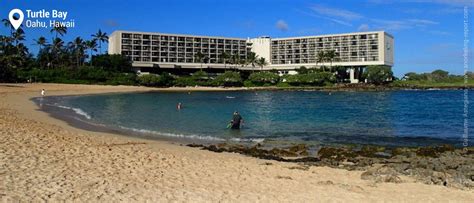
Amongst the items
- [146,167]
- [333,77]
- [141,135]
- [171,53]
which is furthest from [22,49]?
[146,167]

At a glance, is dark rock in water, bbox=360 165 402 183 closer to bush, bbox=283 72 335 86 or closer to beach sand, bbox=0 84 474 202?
beach sand, bbox=0 84 474 202

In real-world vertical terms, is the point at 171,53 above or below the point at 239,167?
above

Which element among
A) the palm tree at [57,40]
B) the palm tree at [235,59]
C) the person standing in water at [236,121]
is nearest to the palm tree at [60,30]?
the palm tree at [57,40]

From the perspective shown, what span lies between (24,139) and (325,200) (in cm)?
1331

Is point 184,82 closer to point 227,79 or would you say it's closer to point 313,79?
point 227,79

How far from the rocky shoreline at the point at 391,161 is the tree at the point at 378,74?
13472cm

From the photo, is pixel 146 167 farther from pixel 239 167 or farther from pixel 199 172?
pixel 239 167

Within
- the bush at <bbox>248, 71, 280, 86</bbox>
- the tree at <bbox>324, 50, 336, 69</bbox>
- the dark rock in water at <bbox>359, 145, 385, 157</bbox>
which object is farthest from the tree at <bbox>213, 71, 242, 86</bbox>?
the dark rock in water at <bbox>359, 145, 385, 157</bbox>

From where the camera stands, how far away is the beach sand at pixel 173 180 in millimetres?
9789

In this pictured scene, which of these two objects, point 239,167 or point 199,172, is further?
point 239,167

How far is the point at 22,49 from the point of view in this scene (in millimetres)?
124062

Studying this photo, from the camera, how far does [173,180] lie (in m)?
11.6

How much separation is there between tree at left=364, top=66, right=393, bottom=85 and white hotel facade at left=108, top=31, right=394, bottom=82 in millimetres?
12689

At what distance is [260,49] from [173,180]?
180886 mm
